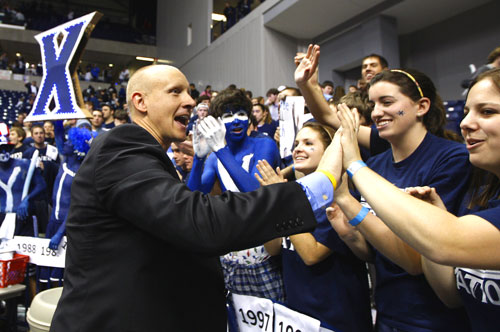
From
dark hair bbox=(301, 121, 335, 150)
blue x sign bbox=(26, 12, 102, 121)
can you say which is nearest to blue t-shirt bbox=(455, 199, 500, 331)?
dark hair bbox=(301, 121, 335, 150)

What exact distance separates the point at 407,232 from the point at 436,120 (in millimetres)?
1030

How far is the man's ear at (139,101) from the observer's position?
4.99ft

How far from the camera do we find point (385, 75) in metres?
1.90

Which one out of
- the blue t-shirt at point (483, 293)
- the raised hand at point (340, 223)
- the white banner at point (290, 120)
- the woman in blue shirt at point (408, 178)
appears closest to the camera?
the blue t-shirt at point (483, 293)

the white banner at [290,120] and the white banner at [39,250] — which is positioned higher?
the white banner at [290,120]

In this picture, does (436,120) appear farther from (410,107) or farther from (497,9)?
(497,9)

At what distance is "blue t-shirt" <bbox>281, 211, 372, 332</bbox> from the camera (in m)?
1.84

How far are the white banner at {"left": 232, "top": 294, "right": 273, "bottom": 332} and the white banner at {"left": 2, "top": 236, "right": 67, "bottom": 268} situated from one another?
78.7 inches

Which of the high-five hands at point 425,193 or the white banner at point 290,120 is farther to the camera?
the white banner at point 290,120

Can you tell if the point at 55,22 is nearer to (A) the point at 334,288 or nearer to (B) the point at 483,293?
(A) the point at 334,288

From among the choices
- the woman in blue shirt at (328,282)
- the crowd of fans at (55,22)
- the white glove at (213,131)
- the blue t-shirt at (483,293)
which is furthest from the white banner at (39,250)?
the crowd of fans at (55,22)

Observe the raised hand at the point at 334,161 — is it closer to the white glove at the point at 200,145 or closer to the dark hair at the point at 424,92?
the dark hair at the point at 424,92

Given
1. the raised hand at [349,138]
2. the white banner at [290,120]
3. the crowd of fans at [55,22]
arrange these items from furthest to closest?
the crowd of fans at [55,22] < the white banner at [290,120] < the raised hand at [349,138]

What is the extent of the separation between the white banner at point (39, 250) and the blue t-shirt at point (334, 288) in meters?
2.47
